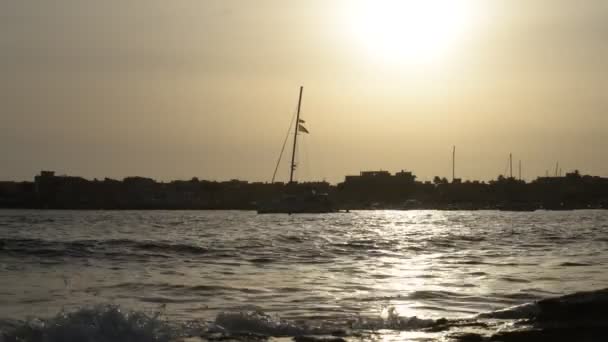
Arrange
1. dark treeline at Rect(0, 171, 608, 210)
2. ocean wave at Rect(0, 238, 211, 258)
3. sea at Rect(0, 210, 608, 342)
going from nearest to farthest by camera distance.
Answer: sea at Rect(0, 210, 608, 342) → ocean wave at Rect(0, 238, 211, 258) → dark treeline at Rect(0, 171, 608, 210)

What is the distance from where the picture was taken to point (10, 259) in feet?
86.3

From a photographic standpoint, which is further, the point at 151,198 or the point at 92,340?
the point at 151,198

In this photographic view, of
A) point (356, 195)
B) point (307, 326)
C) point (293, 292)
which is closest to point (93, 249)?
point (293, 292)

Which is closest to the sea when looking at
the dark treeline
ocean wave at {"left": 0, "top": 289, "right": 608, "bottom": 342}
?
ocean wave at {"left": 0, "top": 289, "right": 608, "bottom": 342}

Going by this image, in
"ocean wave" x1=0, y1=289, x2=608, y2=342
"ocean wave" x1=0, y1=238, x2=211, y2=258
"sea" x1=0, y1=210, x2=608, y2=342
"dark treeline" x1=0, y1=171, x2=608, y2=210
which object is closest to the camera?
"ocean wave" x1=0, y1=289, x2=608, y2=342

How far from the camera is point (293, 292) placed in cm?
1852

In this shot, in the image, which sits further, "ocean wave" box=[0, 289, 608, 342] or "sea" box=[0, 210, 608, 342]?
"sea" box=[0, 210, 608, 342]

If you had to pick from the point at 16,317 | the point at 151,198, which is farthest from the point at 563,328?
the point at 151,198

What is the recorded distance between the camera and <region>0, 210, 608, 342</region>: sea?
12.9 metres

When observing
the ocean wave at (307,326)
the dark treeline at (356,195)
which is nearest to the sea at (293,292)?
the ocean wave at (307,326)

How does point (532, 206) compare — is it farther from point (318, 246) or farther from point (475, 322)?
point (475, 322)

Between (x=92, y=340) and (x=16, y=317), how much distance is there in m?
2.76

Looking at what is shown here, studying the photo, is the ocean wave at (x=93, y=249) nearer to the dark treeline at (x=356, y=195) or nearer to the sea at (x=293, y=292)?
the sea at (x=293, y=292)

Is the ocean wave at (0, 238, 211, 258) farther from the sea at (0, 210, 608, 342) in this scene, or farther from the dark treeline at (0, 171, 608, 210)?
the dark treeline at (0, 171, 608, 210)
